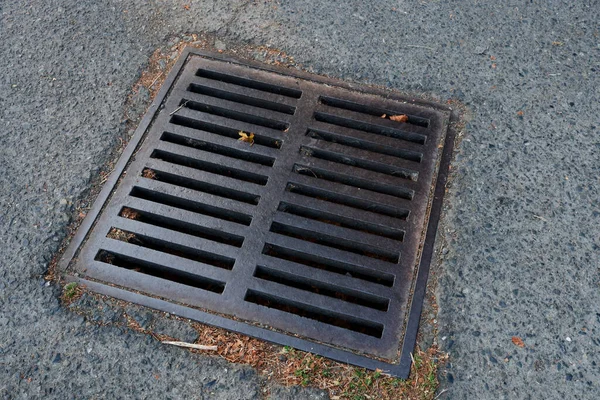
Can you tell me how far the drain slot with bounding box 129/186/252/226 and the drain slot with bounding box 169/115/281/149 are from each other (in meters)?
0.34

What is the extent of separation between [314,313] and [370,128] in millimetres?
804

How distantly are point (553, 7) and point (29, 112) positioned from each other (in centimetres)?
244

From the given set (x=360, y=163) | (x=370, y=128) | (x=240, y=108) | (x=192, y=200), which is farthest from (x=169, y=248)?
(x=370, y=128)

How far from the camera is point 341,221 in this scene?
187cm

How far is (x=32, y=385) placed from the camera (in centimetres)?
154

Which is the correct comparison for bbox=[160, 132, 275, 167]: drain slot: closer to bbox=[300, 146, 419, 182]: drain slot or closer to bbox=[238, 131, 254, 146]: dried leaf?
bbox=[238, 131, 254, 146]: dried leaf

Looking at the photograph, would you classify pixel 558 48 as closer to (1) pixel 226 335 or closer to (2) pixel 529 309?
(2) pixel 529 309

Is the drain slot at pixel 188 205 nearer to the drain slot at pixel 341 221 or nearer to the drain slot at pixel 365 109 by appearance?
the drain slot at pixel 341 221

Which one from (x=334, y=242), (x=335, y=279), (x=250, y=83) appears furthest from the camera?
(x=250, y=83)

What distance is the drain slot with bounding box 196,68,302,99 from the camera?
7.16ft

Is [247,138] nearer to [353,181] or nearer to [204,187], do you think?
[204,187]

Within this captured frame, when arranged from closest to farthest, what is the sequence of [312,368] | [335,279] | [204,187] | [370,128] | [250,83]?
[312,368], [335,279], [204,187], [370,128], [250,83]

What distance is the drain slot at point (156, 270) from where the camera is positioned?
175cm

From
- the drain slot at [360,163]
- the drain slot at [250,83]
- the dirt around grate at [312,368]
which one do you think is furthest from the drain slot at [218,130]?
the dirt around grate at [312,368]
